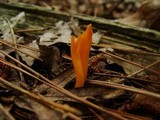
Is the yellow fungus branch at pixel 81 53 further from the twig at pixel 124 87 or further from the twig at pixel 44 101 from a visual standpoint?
the twig at pixel 44 101

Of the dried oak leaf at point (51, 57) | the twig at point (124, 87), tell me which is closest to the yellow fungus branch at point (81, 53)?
the twig at point (124, 87)

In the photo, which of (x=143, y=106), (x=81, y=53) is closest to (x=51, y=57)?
(x=81, y=53)

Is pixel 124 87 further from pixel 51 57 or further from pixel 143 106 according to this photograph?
pixel 51 57

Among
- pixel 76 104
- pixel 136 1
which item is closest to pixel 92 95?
pixel 76 104

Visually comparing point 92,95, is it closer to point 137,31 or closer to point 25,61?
point 25,61

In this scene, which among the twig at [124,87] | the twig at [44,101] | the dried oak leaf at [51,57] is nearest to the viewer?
the twig at [44,101]

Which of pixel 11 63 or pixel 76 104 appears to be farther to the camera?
pixel 11 63

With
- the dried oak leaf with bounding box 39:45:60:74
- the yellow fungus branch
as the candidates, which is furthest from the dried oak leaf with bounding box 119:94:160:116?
the dried oak leaf with bounding box 39:45:60:74

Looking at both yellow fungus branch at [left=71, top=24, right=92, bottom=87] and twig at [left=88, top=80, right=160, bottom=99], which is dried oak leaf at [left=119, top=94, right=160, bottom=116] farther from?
yellow fungus branch at [left=71, top=24, right=92, bottom=87]
